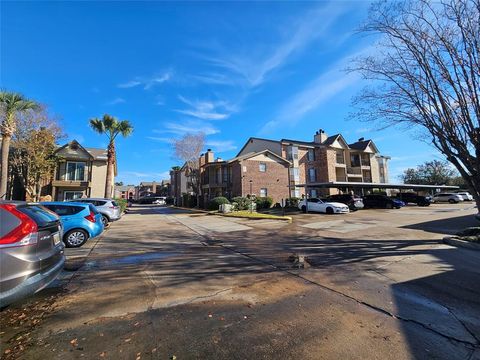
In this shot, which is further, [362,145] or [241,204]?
[362,145]

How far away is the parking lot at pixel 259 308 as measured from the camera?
313cm

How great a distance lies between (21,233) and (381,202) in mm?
32936

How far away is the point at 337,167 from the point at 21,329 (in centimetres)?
4407

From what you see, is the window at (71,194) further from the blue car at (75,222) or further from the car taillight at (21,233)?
the car taillight at (21,233)

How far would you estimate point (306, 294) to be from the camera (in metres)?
4.88

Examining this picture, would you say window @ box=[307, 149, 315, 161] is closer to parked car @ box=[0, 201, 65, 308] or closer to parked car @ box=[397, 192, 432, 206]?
parked car @ box=[397, 192, 432, 206]

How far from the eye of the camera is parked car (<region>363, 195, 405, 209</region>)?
1187 inches

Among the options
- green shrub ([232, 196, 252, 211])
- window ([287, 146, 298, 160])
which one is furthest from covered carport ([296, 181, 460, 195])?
green shrub ([232, 196, 252, 211])

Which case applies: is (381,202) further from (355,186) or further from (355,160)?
(355,160)

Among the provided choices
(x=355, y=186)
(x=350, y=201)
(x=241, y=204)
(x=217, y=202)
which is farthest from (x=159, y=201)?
(x=350, y=201)

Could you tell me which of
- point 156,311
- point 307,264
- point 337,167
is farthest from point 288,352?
point 337,167

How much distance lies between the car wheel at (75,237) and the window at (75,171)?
24.9m

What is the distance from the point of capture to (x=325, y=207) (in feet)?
84.0

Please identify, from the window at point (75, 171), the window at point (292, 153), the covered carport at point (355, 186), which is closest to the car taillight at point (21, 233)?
the covered carport at point (355, 186)
